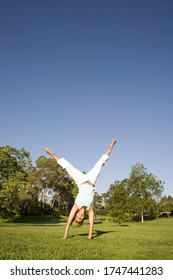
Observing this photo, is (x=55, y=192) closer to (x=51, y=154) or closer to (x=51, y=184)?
(x=51, y=184)

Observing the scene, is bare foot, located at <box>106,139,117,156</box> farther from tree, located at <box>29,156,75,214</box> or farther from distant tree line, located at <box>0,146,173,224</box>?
tree, located at <box>29,156,75,214</box>

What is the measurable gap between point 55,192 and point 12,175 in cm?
4318

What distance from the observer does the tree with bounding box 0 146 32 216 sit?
30.2 metres

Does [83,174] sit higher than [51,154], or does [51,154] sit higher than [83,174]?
[51,154]

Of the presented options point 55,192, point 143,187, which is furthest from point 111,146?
point 55,192

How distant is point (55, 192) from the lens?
241 feet

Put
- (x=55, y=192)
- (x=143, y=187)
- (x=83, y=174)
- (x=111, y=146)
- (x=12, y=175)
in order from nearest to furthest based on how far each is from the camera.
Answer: (x=83, y=174), (x=111, y=146), (x=12, y=175), (x=143, y=187), (x=55, y=192)

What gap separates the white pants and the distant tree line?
21.8 m

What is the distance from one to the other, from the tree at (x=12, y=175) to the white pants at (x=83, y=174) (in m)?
21.8

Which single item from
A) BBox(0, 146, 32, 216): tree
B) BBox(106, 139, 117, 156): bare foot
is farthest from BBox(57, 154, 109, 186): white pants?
BBox(0, 146, 32, 216): tree

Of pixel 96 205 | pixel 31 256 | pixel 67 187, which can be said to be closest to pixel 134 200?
pixel 96 205
